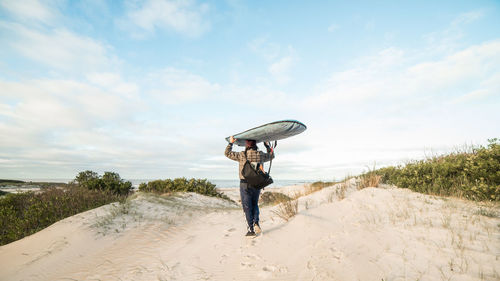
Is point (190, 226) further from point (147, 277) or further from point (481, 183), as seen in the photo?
point (481, 183)

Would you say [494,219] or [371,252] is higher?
[494,219]

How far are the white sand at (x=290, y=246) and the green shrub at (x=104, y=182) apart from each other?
4309 millimetres

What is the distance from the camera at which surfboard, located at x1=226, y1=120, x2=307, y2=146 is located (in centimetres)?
503

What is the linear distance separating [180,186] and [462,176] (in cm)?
1331

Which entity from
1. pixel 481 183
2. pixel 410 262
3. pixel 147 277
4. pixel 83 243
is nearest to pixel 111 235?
pixel 83 243

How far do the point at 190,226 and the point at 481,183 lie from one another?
28.8ft

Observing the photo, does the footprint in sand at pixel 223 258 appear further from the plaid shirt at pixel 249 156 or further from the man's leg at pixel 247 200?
the plaid shirt at pixel 249 156

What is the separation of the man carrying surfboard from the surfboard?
0.24m

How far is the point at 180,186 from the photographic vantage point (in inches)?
560

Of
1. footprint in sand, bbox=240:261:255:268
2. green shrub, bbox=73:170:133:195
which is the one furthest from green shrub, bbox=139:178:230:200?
footprint in sand, bbox=240:261:255:268

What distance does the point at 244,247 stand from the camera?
4957mm

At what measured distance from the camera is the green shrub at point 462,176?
21.3 feet

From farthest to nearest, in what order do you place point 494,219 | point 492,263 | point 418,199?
point 418,199 < point 494,219 < point 492,263

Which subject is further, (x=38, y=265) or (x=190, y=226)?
(x=190, y=226)
